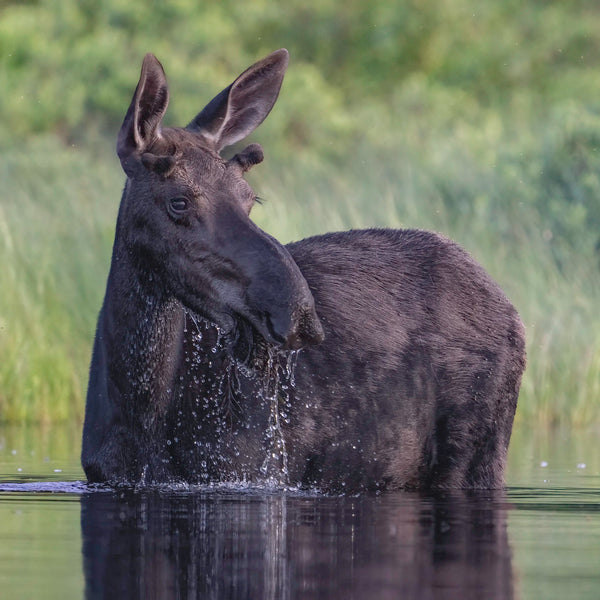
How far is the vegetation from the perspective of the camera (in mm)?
13695

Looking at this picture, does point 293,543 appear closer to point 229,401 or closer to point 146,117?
point 229,401

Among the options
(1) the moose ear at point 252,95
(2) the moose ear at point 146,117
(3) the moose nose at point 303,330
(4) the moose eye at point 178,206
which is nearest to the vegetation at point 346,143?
(1) the moose ear at point 252,95

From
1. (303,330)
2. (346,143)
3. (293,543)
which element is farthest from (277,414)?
(346,143)

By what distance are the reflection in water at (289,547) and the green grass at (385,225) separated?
5983 mm

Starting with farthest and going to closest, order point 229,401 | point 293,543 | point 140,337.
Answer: point 229,401 → point 140,337 → point 293,543

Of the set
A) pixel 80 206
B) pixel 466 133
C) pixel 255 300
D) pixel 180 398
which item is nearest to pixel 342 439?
pixel 180 398

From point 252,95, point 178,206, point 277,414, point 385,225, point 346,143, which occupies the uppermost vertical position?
point 346,143

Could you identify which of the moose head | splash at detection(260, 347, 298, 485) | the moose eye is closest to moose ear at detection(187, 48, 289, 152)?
the moose head

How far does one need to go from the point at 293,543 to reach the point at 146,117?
102 inches

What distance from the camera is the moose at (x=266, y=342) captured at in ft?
23.2

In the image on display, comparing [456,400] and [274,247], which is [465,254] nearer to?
[456,400]

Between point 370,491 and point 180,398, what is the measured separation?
128 cm

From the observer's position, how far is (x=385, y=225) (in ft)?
51.5

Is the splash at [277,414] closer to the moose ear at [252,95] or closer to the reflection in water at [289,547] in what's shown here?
the reflection in water at [289,547]
